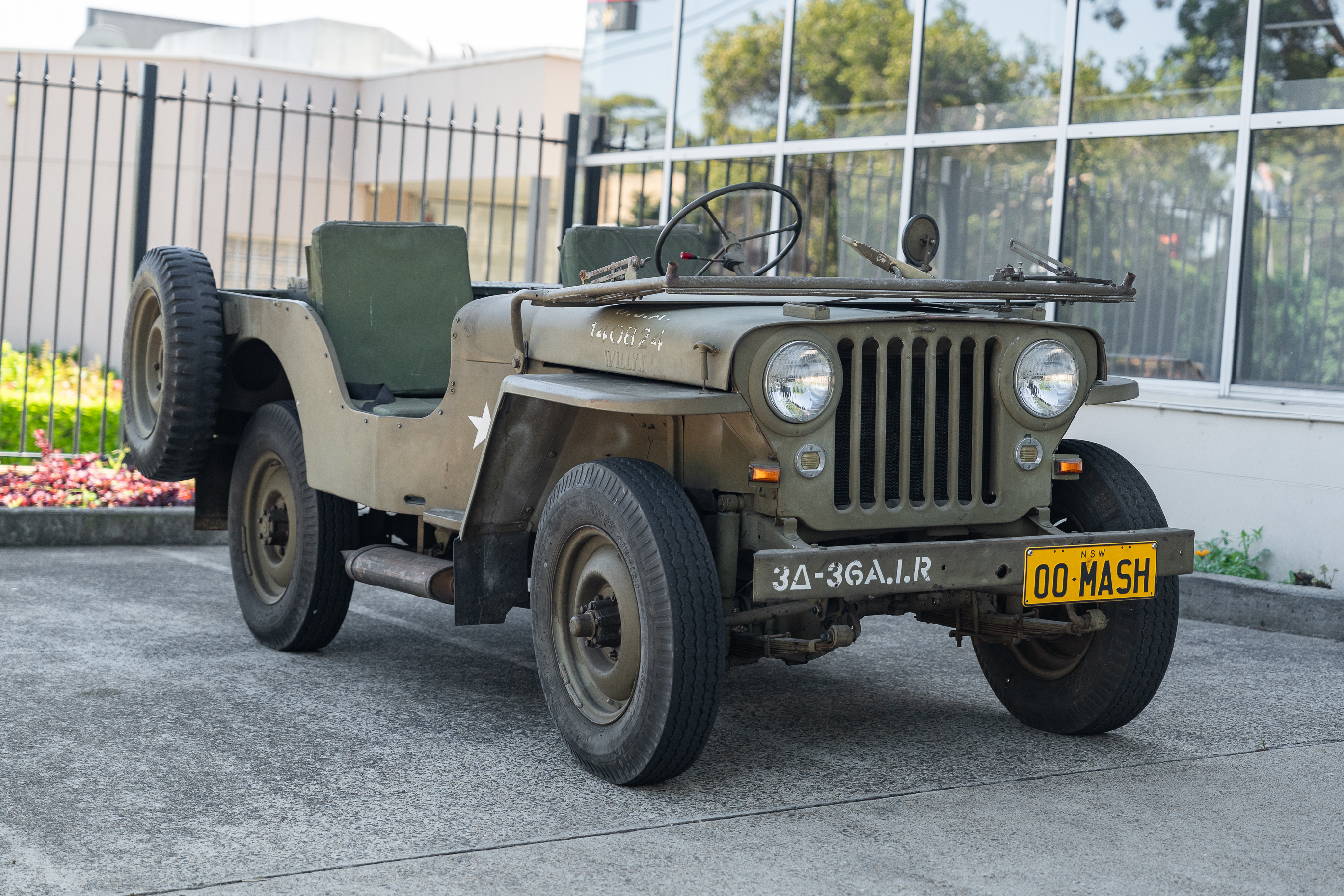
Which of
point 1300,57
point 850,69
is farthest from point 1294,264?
point 850,69

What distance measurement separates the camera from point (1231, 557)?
684cm

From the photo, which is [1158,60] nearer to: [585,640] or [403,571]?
[403,571]

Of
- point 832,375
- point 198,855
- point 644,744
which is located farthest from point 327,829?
point 832,375

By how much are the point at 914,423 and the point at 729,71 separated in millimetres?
6682

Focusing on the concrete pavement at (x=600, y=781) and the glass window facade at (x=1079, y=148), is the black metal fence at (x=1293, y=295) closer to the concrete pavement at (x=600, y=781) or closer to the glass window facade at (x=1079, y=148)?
the glass window facade at (x=1079, y=148)

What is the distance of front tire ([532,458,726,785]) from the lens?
3.51 m

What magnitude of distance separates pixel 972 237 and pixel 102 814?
21.2 ft

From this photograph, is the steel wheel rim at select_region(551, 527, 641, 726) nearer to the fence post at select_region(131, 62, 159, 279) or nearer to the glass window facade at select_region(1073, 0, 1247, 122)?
the glass window facade at select_region(1073, 0, 1247, 122)

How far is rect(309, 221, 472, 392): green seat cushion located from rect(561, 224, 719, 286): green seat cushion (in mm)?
406

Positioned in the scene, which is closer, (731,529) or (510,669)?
(731,529)

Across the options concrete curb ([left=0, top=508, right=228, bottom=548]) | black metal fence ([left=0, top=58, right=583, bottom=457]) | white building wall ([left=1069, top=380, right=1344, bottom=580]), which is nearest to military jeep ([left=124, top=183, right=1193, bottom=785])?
white building wall ([left=1069, top=380, right=1344, bottom=580])

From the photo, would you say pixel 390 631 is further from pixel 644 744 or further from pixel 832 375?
pixel 832 375

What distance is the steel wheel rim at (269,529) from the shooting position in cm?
542

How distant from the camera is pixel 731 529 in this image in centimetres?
380
